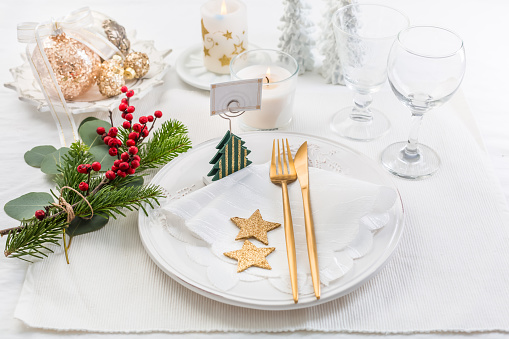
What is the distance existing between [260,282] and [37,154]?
49 cm

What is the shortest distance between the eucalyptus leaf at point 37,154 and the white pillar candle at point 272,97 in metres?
0.36

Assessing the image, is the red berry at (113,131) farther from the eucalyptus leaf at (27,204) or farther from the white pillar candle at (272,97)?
the white pillar candle at (272,97)

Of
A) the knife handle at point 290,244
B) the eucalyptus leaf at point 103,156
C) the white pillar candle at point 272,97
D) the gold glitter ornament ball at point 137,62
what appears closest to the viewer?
the knife handle at point 290,244

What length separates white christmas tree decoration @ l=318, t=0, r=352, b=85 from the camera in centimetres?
110

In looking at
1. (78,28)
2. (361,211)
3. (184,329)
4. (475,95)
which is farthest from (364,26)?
(184,329)

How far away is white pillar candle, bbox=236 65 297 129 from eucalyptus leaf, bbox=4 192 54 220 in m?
0.40

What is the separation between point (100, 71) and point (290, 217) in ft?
1.78

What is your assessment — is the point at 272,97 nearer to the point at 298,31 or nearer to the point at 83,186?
the point at 298,31

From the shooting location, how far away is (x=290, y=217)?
0.75 m

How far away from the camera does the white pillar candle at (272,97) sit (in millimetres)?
979

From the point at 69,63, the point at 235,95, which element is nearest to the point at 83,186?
the point at 235,95

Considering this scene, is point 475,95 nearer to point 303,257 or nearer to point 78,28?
point 303,257

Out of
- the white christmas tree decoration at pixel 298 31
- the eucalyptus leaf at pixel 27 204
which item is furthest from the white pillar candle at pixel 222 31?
the eucalyptus leaf at pixel 27 204

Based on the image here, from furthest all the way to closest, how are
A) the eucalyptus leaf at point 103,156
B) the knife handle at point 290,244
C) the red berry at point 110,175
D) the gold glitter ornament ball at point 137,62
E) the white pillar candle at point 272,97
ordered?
the gold glitter ornament ball at point 137,62 → the white pillar candle at point 272,97 → the eucalyptus leaf at point 103,156 → the red berry at point 110,175 → the knife handle at point 290,244
